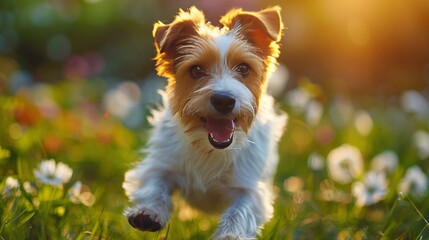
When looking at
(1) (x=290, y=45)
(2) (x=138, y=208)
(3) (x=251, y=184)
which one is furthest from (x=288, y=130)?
(1) (x=290, y=45)

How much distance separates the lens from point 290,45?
11.3 metres

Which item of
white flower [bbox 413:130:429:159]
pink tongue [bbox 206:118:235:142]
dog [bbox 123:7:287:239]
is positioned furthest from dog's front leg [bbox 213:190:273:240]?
white flower [bbox 413:130:429:159]

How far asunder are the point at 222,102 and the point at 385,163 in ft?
8.63

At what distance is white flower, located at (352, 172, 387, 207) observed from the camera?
5156mm

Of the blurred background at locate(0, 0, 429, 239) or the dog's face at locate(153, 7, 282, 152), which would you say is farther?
the blurred background at locate(0, 0, 429, 239)

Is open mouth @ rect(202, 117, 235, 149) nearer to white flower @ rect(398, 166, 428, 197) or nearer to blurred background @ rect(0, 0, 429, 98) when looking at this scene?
white flower @ rect(398, 166, 428, 197)

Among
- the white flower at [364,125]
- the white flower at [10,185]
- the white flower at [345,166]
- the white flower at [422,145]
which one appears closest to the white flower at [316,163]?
the white flower at [345,166]

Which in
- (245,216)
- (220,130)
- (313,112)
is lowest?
(313,112)

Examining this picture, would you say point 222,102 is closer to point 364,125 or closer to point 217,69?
point 217,69

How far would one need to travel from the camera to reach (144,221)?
13.1ft

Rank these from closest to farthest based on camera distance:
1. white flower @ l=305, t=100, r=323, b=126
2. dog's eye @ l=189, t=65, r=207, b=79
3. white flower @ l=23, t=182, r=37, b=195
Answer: dog's eye @ l=189, t=65, r=207, b=79, white flower @ l=23, t=182, r=37, b=195, white flower @ l=305, t=100, r=323, b=126

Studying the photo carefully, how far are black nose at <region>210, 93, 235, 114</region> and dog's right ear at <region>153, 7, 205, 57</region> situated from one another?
54cm

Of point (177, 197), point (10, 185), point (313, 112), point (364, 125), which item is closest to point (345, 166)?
point (313, 112)

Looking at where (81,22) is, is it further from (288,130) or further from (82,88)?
(288,130)
